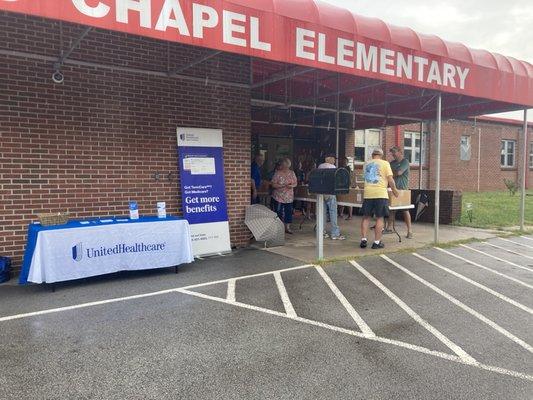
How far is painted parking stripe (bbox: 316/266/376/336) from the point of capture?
4.22 m

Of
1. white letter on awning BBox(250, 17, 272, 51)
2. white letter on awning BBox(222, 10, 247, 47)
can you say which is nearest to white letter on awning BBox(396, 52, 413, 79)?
white letter on awning BBox(250, 17, 272, 51)

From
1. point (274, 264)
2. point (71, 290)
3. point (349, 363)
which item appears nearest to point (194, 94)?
point (274, 264)

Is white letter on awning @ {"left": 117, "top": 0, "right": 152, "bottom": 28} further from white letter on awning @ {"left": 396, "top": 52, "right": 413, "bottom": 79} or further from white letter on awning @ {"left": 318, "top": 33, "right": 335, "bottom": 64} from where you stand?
white letter on awning @ {"left": 396, "top": 52, "right": 413, "bottom": 79}

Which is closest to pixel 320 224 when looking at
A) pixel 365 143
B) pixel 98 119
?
pixel 98 119

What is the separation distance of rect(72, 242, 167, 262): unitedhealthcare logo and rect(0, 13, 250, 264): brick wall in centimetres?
115

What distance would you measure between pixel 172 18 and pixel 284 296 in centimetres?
363

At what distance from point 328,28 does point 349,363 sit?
4.74m

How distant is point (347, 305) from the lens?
16.3 ft

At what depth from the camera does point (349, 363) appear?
3.48 m

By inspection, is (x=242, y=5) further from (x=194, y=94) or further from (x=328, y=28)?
(x=194, y=94)

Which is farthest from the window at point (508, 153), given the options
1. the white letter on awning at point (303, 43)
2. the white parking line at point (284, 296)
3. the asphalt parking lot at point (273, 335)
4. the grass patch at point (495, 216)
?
the white parking line at point (284, 296)

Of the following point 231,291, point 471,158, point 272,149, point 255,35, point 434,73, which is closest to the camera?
point 231,291

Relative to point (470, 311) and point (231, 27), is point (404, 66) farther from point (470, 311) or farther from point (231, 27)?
point (470, 311)

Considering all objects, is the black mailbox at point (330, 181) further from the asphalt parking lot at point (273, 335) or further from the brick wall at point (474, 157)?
the brick wall at point (474, 157)
